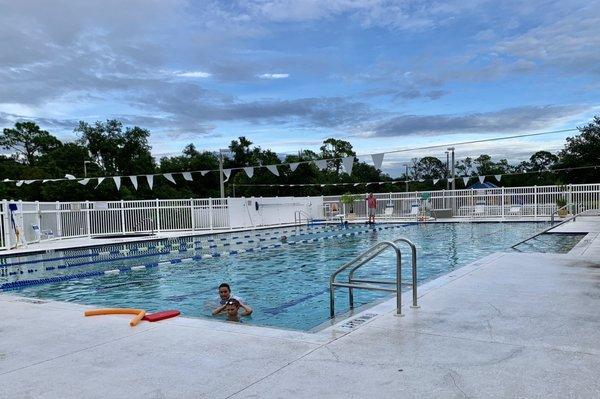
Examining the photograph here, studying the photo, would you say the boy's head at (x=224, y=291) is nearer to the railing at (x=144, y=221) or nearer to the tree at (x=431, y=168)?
the railing at (x=144, y=221)

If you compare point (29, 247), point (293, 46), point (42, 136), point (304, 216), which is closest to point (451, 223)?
point (304, 216)

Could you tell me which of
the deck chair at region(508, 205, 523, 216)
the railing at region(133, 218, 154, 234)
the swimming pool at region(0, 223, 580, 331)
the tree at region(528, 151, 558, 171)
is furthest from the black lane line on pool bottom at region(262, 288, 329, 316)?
the tree at region(528, 151, 558, 171)

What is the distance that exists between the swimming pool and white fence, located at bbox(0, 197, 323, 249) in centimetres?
271

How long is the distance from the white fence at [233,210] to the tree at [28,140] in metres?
36.6

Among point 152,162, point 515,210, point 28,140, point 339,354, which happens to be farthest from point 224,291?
point 28,140

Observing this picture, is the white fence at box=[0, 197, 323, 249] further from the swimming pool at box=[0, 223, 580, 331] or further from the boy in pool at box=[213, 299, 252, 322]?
the boy in pool at box=[213, 299, 252, 322]

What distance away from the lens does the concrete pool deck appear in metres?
3.32

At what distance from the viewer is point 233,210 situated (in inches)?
998

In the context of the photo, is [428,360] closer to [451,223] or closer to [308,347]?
[308,347]

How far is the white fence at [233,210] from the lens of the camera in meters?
18.8

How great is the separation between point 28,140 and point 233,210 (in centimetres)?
4057

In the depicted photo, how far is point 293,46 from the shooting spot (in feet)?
54.9

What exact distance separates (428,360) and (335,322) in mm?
1607

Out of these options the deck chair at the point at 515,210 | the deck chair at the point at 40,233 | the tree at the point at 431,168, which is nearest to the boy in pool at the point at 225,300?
the deck chair at the point at 40,233
